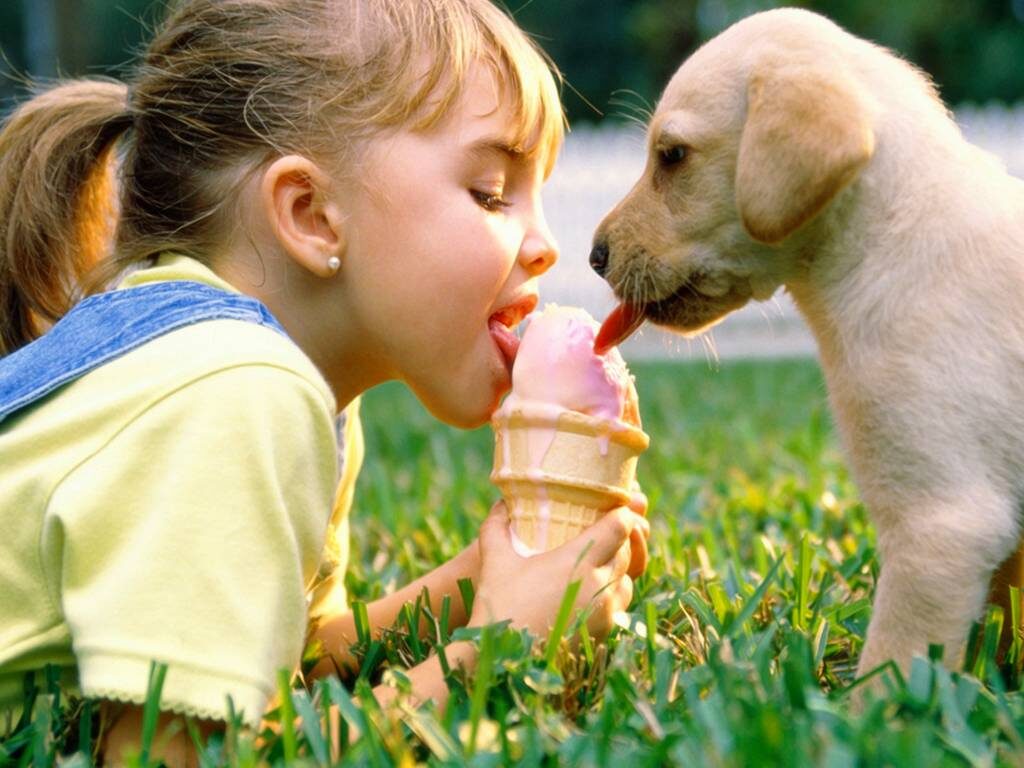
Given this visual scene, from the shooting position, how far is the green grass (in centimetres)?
205

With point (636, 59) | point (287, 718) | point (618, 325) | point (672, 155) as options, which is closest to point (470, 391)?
point (618, 325)

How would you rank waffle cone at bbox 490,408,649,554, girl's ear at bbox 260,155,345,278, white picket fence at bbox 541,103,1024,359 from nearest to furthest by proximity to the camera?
waffle cone at bbox 490,408,649,554
girl's ear at bbox 260,155,345,278
white picket fence at bbox 541,103,1024,359

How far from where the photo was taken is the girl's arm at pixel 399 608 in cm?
320

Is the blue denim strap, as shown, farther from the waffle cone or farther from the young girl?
the waffle cone

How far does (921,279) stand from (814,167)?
11.8 inches

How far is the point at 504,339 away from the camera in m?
3.21

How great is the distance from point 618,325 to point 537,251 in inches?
10.1

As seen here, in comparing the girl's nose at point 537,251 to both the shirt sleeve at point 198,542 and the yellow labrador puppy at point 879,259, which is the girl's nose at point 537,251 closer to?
the yellow labrador puppy at point 879,259

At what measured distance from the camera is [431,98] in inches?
123

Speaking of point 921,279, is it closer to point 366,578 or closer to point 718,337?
point 366,578

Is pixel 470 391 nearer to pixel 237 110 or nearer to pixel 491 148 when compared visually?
pixel 491 148

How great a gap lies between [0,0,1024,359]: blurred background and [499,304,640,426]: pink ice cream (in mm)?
8026

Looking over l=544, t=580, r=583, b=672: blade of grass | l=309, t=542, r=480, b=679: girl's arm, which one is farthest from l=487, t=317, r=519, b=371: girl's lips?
l=544, t=580, r=583, b=672: blade of grass

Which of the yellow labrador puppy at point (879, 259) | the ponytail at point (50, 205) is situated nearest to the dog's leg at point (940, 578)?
the yellow labrador puppy at point (879, 259)
